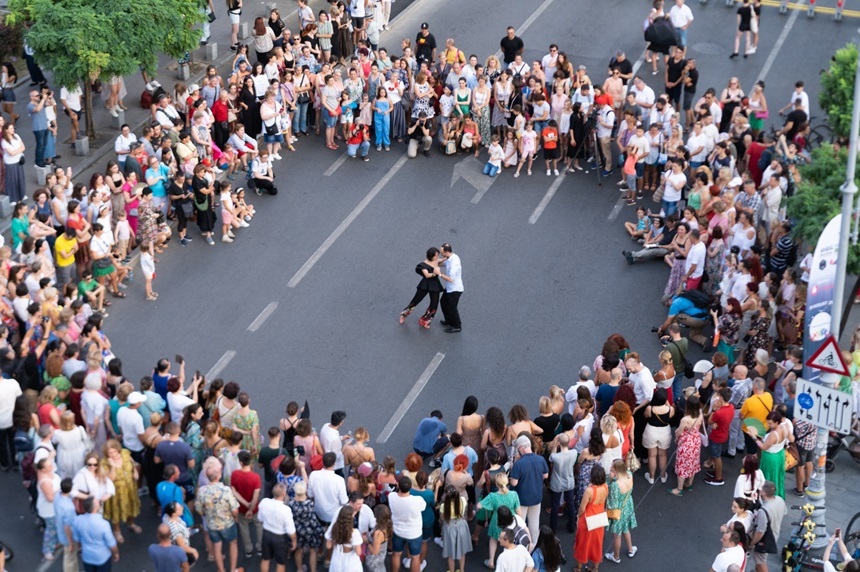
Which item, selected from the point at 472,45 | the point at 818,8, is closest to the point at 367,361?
the point at 472,45

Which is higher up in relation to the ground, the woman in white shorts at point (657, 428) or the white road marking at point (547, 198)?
the woman in white shorts at point (657, 428)

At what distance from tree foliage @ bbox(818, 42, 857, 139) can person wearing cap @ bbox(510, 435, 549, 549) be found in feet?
28.6

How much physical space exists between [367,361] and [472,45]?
12.0 metres

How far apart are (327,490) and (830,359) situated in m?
6.19

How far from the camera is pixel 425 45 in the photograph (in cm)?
2827

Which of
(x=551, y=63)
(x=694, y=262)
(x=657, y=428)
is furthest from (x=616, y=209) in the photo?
(x=657, y=428)

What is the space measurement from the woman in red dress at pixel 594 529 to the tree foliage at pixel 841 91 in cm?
869

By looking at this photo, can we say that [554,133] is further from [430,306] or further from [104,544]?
[104,544]

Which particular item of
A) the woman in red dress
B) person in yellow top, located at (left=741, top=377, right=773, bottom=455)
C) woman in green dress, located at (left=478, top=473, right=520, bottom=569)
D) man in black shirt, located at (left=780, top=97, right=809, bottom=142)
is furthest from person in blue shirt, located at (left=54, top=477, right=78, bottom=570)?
man in black shirt, located at (left=780, top=97, right=809, bottom=142)

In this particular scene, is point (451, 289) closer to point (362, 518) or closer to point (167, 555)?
point (362, 518)

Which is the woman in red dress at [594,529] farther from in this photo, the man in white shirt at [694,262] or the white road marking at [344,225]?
the white road marking at [344,225]

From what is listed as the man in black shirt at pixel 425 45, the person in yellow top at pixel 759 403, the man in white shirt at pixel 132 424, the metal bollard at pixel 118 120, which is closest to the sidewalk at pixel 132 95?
the metal bollard at pixel 118 120

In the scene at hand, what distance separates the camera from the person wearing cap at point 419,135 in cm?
2541

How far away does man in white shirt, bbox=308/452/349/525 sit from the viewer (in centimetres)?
1577
